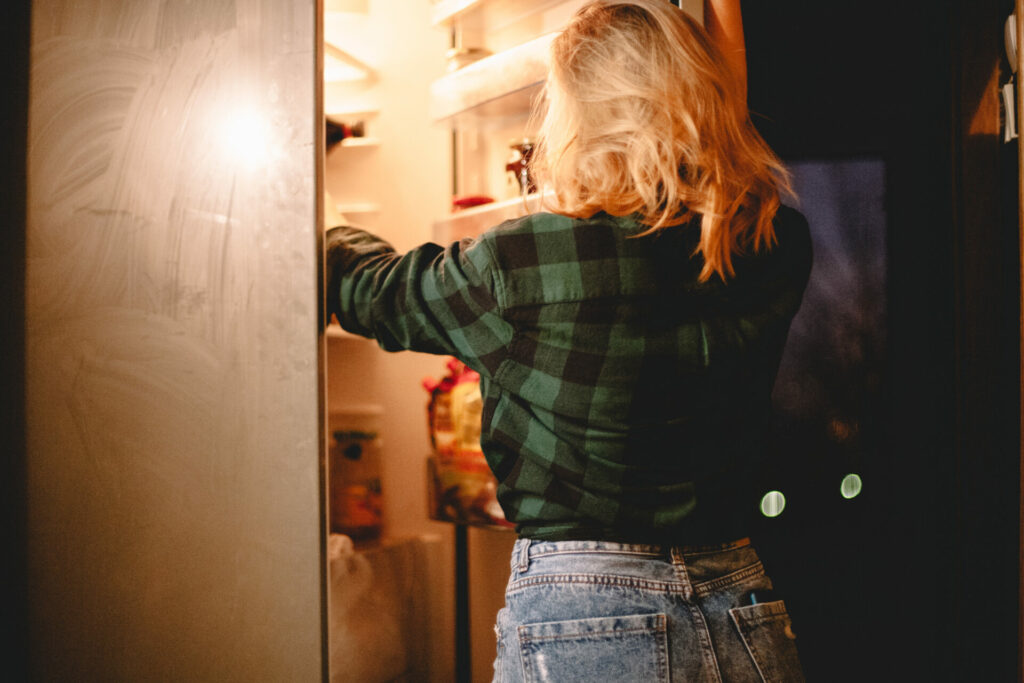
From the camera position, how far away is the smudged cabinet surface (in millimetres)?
1029

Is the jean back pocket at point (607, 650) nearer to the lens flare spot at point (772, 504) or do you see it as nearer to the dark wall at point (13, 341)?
the lens flare spot at point (772, 504)

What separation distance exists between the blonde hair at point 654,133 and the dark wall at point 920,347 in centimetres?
57

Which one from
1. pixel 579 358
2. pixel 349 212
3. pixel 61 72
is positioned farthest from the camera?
pixel 349 212

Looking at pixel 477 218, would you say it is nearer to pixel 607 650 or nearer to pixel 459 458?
pixel 459 458

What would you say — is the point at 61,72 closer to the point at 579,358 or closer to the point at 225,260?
the point at 225,260

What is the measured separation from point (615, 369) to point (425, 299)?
261 millimetres

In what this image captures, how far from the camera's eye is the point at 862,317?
134 centimetres

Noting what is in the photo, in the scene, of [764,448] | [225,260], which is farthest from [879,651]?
[225,260]

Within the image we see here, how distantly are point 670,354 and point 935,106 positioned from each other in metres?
0.88

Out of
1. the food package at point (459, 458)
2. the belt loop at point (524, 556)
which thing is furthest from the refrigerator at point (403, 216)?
the belt loop at point (524, 556)

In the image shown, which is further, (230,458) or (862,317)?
(862,317)

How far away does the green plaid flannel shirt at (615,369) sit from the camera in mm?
772

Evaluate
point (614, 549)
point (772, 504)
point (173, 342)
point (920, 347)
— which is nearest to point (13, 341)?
point (173, 342)

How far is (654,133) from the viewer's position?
80cm
